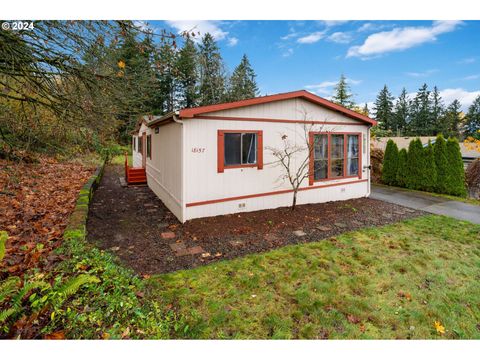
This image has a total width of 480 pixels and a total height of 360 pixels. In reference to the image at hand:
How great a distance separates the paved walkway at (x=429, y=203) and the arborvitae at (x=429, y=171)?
0.72 m

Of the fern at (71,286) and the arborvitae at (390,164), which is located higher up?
the arborvitae at (390,164)

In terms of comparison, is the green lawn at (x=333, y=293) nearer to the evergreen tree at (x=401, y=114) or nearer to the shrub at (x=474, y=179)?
the shrub at (x=474, y=179)

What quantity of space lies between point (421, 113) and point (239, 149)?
51.7 meters

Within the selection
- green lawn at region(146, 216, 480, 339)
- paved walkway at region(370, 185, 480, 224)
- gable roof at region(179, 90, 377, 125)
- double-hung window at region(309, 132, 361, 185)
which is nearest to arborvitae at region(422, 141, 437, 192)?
paved walkway at region(370, 185, 480, 224)

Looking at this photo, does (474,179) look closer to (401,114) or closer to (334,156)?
(334,156)

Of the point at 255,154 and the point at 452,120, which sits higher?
the point at 452,120

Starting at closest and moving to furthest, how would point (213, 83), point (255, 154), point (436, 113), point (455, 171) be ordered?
point (255, 154) < point (455, 171) < point (213, 83) < point (436, 113)

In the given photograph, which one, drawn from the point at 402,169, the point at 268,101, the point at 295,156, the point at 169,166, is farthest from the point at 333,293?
the point at 402,169

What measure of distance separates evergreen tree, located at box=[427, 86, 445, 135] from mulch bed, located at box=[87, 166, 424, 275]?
47.5 metres

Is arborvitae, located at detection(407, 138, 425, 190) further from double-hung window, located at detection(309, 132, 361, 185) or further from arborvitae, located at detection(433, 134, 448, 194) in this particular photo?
double-hung window, located at detection(309, 132, 361, 185)

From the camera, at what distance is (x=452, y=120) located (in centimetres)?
4441

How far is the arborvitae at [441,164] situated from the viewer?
9.90 metres

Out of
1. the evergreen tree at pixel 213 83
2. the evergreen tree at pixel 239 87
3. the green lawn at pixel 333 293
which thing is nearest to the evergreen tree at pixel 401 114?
the evergreen tree at pixel 239 87

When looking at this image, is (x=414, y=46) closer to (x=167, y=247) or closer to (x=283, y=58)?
(x=283, y=58)
